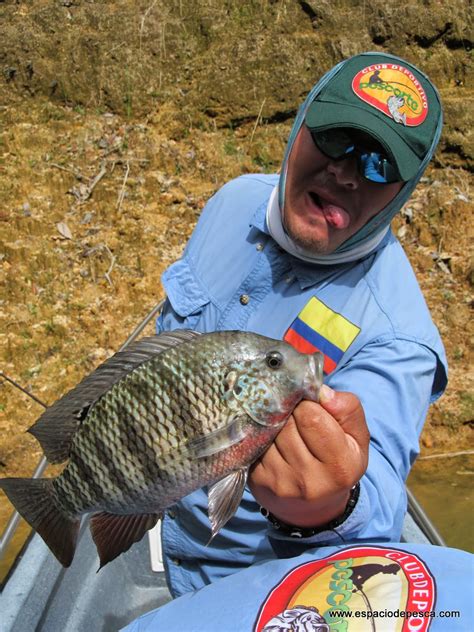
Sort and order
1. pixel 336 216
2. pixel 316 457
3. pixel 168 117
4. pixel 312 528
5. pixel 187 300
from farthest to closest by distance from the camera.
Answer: pixel 168 117 < pixel 187 300 < pixel 336 216 < pixel 312 528 < pixel 316 457

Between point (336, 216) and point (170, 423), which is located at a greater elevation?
point (336, 216)

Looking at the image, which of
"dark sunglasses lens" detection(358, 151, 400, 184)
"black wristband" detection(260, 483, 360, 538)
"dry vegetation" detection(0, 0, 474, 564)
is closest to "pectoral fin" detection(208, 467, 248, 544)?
"black wristband" detection(260, 483, 360, 538)

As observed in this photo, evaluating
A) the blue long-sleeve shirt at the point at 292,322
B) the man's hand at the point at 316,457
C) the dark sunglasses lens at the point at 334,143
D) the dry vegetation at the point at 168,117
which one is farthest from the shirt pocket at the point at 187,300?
the dry vegetation at the point at 168,117

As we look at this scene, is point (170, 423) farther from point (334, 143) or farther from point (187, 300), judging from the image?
point (334, 143)

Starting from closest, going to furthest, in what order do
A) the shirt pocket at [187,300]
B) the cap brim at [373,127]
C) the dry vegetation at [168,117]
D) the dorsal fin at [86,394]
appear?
the dorsal fin at [86,394] < the cap brim at [373,127] < the shirt pocket at [187,300] < the dry vegetation at [168,117]

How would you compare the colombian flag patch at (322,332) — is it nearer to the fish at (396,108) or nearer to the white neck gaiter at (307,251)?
the white neck gaiter at (307,251)

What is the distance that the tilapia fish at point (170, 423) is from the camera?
1358 millimetres

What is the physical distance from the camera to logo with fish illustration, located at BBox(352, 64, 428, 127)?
1672mm

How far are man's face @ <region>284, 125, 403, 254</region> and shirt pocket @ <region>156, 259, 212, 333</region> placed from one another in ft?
1.26

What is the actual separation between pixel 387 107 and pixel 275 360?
753 mm

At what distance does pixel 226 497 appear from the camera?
1386 millimetres

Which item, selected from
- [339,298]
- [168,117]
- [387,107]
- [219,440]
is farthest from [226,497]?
[168,117]

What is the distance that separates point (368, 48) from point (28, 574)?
17.9 feet

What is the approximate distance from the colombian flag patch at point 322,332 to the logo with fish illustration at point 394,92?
55 centimetres
